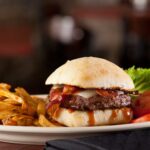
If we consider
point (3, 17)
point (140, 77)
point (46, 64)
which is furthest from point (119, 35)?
point (140, 77)

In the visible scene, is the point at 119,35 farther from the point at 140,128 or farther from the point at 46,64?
the point at 140,128

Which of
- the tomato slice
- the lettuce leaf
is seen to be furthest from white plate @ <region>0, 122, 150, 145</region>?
the lettuce leaf

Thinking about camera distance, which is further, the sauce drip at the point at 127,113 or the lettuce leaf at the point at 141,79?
the lettuce leaf at the point at 141,79

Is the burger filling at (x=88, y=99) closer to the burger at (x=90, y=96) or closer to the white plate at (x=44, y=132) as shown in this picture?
the burger at (x=90, y=96)

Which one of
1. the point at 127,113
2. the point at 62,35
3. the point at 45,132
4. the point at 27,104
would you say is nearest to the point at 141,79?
the point at 127,113

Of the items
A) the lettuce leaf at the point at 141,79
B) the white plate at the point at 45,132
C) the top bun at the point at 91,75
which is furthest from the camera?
the lettuce leaf at the point at 141,79

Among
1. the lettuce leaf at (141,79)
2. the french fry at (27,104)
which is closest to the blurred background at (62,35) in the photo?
the lettuce leaf at (141,79)

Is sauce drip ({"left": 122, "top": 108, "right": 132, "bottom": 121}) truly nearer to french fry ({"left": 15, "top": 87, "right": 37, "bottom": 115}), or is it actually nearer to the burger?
the burger

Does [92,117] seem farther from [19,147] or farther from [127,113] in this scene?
[19,147]
